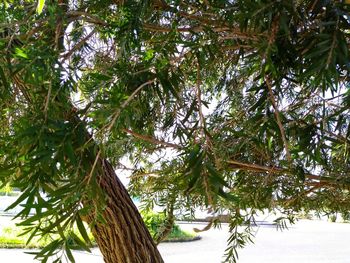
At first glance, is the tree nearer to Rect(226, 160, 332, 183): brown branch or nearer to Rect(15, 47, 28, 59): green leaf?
Rect(15, 47, 28, 59): green leaf

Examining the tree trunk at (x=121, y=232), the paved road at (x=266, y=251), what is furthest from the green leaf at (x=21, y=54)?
the paved road at (x=266, y=251)

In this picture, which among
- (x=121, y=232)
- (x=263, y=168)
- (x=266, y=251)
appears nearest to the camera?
(x=263, y=168)

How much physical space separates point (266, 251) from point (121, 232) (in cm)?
733

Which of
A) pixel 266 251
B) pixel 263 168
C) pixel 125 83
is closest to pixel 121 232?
pixel 263 168

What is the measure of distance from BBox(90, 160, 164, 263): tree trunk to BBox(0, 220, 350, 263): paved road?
4459 millimetres

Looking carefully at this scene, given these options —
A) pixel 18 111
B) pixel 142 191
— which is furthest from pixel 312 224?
pixel 18 111

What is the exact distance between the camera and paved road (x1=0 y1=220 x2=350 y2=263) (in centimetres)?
730

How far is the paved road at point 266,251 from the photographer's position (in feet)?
24.0

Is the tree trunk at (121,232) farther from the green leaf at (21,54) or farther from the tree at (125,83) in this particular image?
the green leaf at (21,54)

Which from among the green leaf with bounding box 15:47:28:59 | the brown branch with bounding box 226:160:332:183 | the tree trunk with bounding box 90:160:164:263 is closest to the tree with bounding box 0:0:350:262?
the green leaf with bounding box 15:47:28:59

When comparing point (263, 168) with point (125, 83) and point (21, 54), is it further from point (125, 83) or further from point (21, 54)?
point (21, 54)

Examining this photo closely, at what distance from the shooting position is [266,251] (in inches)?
336

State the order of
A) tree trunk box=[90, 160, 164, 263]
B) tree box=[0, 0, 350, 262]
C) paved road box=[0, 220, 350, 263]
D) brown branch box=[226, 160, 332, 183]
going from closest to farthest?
1. tree box=[0, 0, 350, 262]
2. brown branch box=[226, 160, 332, 183]
3. tree trunk box=[90, 160, 164, 263]
4. paved road box=[0, 220, 350, 263]

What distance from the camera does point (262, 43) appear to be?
67 cm
